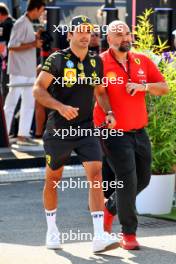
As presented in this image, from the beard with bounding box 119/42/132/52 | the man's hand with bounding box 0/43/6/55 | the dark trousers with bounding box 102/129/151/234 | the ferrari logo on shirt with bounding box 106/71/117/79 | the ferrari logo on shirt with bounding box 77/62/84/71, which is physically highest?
the beard with bounding box 119/42/132/52

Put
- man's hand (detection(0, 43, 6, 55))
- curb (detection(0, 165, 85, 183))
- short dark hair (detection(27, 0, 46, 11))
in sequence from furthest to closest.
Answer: man's hand (detection(0, 43, 6, 55)) → short dark hair (detection(27, 0, 46, 11)) → curb (detection(0, 165, 85, 183))

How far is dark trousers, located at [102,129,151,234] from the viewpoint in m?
7.01

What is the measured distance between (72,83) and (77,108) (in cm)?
20

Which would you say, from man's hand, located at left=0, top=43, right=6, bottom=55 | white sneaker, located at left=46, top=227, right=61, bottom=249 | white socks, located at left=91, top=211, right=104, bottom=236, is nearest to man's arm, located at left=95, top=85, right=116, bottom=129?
white socks, located at left=91, top=211, right=104, bottom=236

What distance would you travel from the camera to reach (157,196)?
28.2 ft

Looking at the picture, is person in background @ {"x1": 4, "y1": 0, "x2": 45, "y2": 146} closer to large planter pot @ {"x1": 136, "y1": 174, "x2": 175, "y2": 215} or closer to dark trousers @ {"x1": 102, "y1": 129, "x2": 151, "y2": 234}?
large planter pot @ {"x1": 136, "y1": 174, "x2": 175, "y2": 215}

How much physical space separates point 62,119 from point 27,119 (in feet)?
18.3

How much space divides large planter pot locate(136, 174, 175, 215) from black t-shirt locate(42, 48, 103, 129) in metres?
1.77

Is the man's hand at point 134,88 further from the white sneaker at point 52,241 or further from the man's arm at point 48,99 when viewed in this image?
the white sneaker at point 52,241

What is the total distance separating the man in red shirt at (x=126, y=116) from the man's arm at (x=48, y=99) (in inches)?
16.8

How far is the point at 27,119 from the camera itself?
1249 cm

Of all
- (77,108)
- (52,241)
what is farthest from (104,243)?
(77,108)

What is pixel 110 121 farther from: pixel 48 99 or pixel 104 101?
pixel 48 99

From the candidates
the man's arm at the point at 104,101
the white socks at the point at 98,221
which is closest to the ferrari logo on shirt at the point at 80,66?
the man's arm at the point at 104,101
